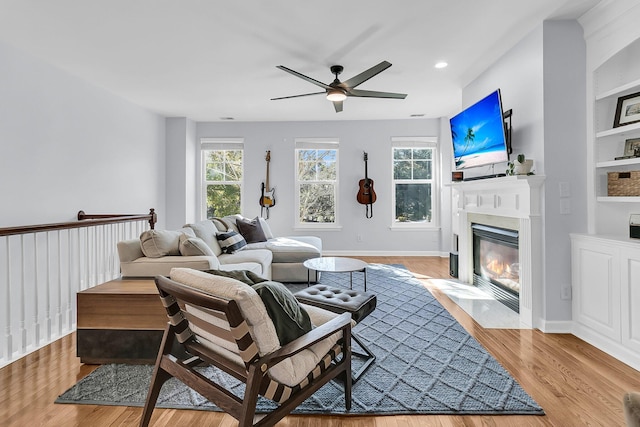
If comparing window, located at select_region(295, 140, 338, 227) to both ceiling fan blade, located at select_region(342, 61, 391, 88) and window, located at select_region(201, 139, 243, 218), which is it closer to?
window, located at select_region(201, 139, 243, 218)

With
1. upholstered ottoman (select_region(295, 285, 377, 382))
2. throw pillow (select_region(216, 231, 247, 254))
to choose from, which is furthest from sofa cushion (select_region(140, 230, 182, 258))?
upholstered ottoman (select_region(295, 285, 377, 382))

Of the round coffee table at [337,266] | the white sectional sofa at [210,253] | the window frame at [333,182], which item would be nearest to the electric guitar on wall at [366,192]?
the window frame at [333,182]

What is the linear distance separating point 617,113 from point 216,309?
10.9ft

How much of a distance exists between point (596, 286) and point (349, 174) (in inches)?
165

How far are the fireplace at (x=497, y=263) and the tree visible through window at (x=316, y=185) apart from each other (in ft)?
9.31

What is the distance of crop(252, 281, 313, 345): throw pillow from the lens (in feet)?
4.33

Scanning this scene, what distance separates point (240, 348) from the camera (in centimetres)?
118

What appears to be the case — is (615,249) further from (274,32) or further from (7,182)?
(7,182)

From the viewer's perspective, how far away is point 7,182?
291cm

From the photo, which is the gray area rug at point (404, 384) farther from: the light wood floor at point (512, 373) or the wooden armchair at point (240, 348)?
the wooden armchair at point (240, 348)

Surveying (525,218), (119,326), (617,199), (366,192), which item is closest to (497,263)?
(525,218)

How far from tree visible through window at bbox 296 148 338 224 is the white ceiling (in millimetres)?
1924

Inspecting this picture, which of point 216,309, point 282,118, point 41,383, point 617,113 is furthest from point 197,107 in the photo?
point 617,113

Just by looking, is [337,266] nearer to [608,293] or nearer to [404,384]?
[404,384]
